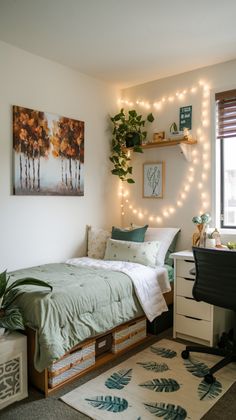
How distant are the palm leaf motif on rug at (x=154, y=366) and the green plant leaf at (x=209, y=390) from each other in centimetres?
31

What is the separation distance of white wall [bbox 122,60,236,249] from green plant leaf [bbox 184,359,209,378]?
4.18 feet

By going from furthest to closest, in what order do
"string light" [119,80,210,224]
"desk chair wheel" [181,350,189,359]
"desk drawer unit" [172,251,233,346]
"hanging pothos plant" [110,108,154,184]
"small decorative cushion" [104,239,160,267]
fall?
"hanging pothos plant" [110,108,154,184] → "string light" [119,80,210,224] → "small decorative cushion" [104,239,160,267] → "desk drawer unit" [172,251,233,346] → "desk chair wheel" [181,350,189,359]

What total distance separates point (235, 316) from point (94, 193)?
1.92 meters

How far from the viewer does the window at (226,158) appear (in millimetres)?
3305

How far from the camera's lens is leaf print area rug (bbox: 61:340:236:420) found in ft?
6.57

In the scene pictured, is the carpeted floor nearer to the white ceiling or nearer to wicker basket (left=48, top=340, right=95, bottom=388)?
wicker basket (left=48, top=340, right=95, bottom=388)

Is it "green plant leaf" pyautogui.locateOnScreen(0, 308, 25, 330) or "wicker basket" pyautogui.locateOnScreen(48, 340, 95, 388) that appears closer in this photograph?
"green plant leaf" pyautogui.locateOnScreen(0, 308, 25, 330)

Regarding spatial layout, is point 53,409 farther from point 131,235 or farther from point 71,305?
point 131,235

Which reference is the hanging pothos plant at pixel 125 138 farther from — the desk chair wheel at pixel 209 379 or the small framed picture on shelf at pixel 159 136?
the desk chair wheel at pixel 209 379

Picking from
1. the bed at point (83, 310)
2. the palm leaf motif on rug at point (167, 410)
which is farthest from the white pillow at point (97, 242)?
the palm leaf motif on rug at point (167, 410)

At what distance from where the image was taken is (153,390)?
7.26 ft

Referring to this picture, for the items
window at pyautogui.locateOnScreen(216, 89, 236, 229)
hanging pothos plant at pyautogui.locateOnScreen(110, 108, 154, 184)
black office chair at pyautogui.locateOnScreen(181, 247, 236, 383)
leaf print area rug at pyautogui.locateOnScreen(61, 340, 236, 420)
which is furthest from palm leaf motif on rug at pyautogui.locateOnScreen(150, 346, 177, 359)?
hanging pothos plant at pyautogui.locateOnScreen(110, 108, 154, 184)

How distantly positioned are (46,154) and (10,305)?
1.54 m

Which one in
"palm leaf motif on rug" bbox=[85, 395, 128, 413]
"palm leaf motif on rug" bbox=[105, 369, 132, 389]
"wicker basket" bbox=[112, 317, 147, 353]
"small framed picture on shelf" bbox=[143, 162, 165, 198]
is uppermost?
"small framed picture on shelf" bbox=[143, 162, 165, 198]
